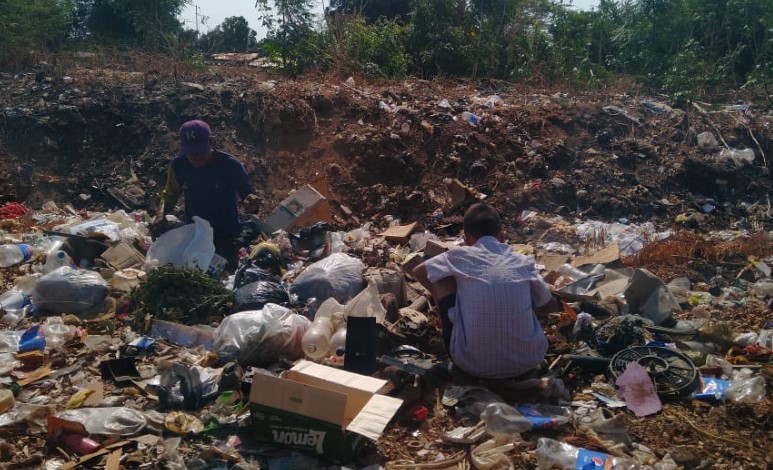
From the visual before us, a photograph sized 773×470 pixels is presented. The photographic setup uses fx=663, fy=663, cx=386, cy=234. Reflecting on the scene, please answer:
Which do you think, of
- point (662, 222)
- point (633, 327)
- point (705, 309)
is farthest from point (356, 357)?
point (662, 222)

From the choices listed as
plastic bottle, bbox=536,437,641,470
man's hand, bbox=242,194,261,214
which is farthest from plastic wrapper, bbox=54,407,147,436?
man's hand, bbox=242,194,261,214

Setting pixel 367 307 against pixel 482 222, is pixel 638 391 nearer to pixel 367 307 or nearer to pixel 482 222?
pixel 482 222

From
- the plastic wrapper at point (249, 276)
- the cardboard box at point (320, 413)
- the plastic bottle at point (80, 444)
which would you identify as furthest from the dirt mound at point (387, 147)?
the plastic bottle at point (80, 444)

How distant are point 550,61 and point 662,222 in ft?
19.0

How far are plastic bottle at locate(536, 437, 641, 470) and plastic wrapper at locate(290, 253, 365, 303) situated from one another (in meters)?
2.04

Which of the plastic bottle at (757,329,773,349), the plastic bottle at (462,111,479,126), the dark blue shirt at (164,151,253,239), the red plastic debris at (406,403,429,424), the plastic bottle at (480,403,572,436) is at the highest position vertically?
the plastic bottle at (462,111,479,126)

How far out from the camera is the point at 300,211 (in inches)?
245

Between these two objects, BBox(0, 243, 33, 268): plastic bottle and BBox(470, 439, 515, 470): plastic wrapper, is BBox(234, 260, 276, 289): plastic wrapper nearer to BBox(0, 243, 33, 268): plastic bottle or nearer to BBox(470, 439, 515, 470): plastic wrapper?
BBox(0, 243, 33, 268): plastic bottle

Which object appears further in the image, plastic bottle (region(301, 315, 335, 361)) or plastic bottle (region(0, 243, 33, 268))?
plastic bottle (region(0, 243, 33, 268))

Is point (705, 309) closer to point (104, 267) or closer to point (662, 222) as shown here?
point (662, 222)

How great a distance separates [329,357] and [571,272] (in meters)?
2.43

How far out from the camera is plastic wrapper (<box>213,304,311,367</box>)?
150 inches

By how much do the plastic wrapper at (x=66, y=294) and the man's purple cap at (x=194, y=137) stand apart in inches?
48.5

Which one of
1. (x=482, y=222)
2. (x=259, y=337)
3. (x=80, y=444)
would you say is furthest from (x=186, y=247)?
(x=482, y=222)
